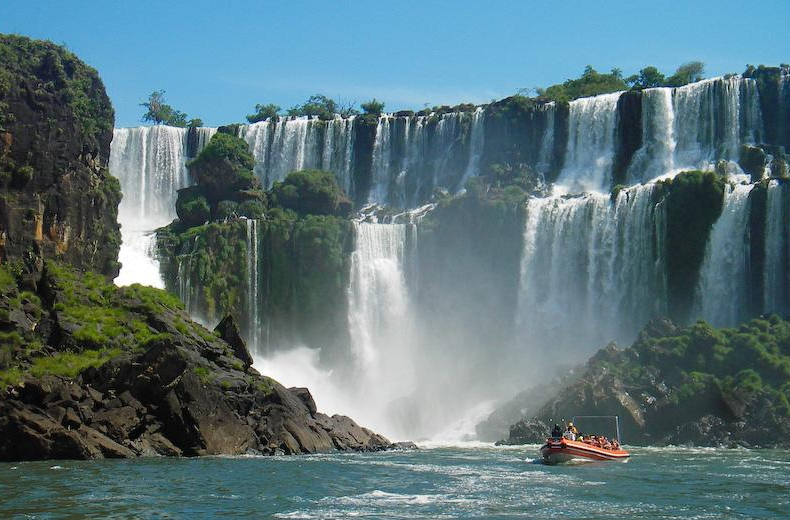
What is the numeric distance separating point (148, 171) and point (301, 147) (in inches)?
482

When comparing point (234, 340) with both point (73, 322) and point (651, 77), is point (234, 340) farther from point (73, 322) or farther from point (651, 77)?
Result: point (651, 77)

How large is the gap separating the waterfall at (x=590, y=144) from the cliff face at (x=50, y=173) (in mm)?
36028

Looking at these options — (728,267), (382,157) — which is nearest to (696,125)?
(728,267)

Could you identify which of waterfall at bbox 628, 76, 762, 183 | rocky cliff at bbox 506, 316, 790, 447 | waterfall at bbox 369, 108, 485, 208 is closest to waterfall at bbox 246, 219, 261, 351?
waterfall at bbox 369, 108, 485, 208

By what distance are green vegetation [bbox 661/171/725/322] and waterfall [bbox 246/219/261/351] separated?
2598 centimetres

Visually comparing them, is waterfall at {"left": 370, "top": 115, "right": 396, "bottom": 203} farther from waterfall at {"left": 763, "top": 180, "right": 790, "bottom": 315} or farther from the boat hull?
the boat hull

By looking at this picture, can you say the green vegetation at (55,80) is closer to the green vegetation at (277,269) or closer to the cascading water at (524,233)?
the green vegetation at (277,269)

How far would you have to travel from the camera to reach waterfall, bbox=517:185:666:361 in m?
70.6

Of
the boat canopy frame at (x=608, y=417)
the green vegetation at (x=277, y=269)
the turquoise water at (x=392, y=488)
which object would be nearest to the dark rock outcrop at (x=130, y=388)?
the turquoise water at (x=392, y=488)

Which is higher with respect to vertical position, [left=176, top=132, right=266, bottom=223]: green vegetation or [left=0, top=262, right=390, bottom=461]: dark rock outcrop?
[left=176, top=132, right=266, bottom=223]: green vegetation

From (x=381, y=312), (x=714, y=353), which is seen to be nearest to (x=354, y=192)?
(x=381, y=312)

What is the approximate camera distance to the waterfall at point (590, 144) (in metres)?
84.5

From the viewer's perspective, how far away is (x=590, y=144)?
86.1 metres

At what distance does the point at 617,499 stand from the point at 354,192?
60707 mm
